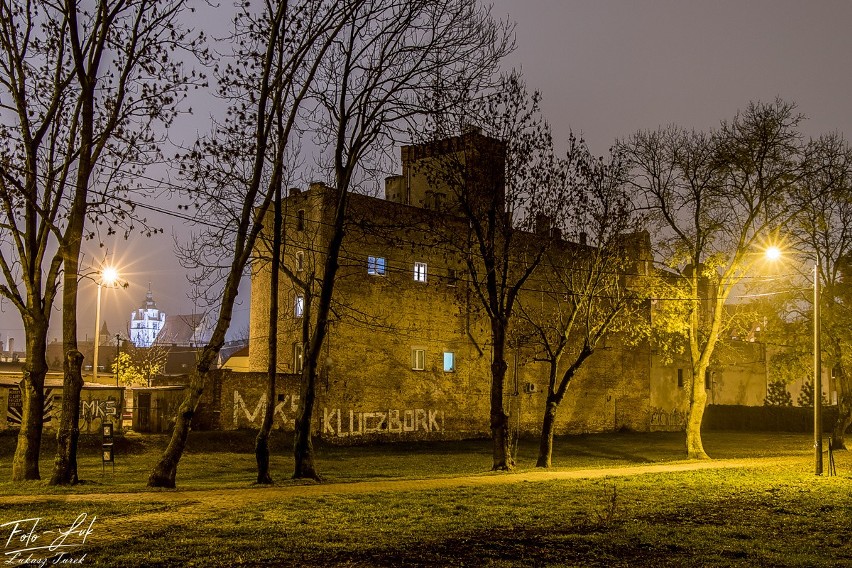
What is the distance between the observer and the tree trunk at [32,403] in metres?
19.4

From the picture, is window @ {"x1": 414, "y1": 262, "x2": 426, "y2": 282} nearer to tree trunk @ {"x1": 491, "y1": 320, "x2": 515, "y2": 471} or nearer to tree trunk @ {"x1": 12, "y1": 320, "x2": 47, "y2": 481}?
tree trunk @ {"x1": 491, "y1": 320, "x2": 515, "y2": 471}

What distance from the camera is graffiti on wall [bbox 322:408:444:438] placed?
3725cm

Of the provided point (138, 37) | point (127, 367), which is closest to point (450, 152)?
point (138, 37)

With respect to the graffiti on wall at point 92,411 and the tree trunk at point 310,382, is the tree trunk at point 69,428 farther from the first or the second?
the graffiti on wall at point 92,411

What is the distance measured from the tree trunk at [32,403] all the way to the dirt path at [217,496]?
15.5 ft

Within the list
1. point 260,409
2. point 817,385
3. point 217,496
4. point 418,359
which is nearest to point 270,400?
point 217,496

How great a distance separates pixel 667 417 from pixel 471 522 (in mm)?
47476

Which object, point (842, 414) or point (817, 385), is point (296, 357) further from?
point (842, 414)

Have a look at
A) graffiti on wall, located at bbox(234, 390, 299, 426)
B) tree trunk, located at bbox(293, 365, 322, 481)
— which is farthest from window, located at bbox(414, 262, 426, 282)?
tree trunk, located at bbox(293, 365, 322, 481)

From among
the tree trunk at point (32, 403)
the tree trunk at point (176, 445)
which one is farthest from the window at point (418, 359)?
the tree trunk at point (176, 445)

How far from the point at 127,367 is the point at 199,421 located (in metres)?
19.3

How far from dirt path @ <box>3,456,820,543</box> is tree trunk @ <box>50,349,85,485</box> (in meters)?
3.08

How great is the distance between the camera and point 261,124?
1945cm

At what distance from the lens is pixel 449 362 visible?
42938 mm
